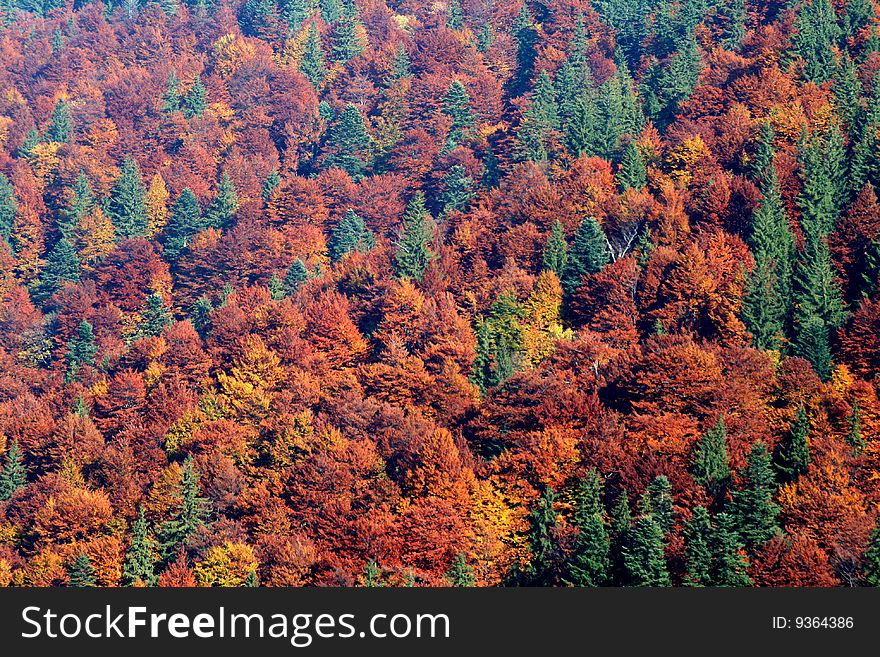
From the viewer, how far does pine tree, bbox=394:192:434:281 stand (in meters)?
130

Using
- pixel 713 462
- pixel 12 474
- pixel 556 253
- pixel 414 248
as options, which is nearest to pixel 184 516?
Answer: pixel 12 474

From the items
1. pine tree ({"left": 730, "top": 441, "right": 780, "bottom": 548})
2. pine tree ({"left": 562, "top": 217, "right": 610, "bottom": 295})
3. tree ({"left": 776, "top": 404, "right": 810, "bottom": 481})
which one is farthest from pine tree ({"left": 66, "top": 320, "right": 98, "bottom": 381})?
pine tree ({"left": 730, "top": 441, "right": 780, "bottom": 548})

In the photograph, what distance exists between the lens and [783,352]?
103375mm

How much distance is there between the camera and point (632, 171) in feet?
435

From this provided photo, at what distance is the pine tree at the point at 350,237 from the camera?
5935 inches

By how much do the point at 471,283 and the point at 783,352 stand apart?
3063cm

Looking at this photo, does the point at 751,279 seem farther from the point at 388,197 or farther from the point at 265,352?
the point at 388,197

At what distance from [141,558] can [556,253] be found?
143 ft

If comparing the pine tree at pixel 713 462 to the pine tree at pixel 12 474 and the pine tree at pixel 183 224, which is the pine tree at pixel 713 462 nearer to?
the pine tree at pixel 12 474

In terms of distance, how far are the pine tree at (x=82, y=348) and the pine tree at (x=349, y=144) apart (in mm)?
41251

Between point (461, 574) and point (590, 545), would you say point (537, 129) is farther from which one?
point (590, 545)

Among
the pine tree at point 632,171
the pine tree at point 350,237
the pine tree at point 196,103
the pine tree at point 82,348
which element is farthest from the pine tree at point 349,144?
the pine tree at point 632,171

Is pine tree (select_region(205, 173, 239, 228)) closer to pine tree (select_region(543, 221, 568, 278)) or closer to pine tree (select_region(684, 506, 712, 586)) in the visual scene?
pine tree (select_region(543, 221, 568, 278))

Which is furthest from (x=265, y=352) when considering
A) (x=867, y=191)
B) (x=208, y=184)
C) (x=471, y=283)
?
(x=208, y=184)
